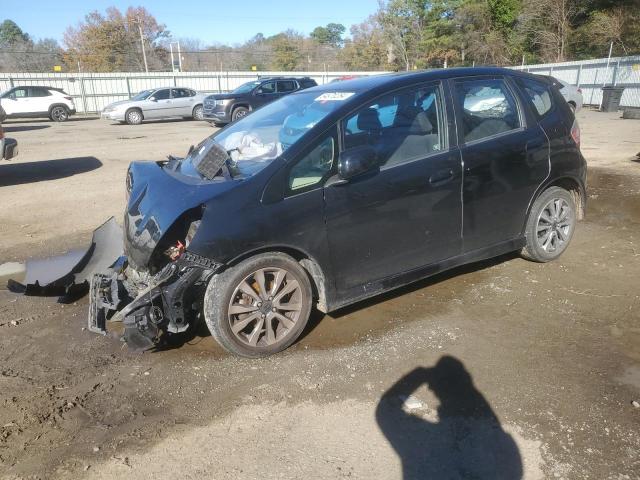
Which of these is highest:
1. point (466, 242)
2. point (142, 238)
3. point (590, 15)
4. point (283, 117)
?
point (590, 15)

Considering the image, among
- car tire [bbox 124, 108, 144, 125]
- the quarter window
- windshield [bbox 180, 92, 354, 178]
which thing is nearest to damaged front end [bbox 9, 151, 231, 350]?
windshield [bbox 180, 92, 354, 178]

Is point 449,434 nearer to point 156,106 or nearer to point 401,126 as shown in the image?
point 401,126

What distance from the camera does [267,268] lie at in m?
3.31

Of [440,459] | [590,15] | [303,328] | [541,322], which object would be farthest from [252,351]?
[590,15]

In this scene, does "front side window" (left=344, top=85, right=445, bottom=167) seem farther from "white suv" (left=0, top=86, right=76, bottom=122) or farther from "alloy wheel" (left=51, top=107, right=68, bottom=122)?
"alloy wheel" (left=51, top=107, right=68, bottom=122)

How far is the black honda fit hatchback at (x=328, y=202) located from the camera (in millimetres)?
3211

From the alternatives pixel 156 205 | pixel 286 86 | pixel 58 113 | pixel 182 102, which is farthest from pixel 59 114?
pixel 156 205

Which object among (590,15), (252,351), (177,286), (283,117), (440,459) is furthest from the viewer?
(590,15)

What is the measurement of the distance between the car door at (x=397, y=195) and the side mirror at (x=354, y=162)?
0.26 feet

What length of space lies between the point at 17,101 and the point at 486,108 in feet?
80.9

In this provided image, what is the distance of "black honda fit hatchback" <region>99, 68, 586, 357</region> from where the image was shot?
10.5 ft

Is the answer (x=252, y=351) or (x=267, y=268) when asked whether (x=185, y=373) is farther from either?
(x=267, y=268)

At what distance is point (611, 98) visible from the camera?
21906mm

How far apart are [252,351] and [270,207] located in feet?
3.24
